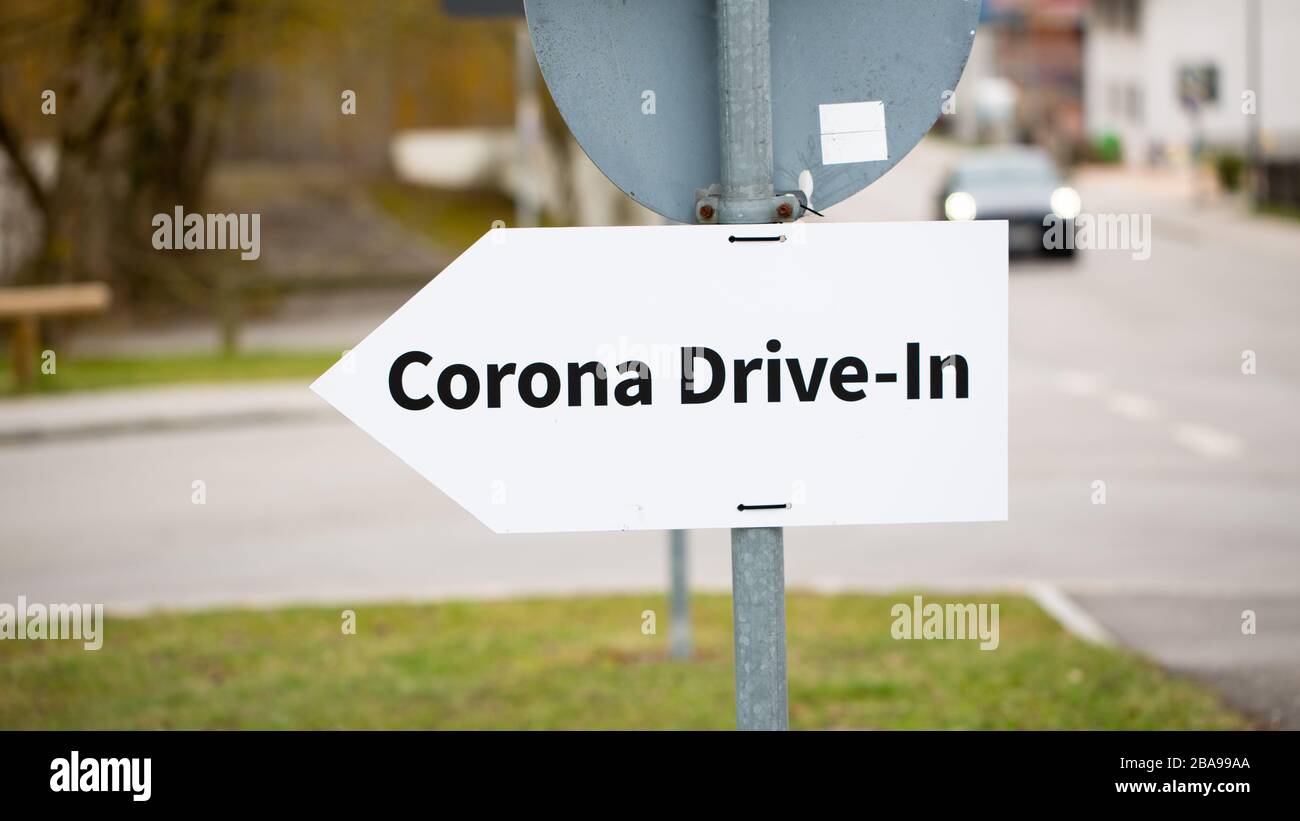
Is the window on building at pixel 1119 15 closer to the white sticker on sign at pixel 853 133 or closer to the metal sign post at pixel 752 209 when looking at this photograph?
the white sticker on sign at pixel 853 133

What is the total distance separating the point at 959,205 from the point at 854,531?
20.3m

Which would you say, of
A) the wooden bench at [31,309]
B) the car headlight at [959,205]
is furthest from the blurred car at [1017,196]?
the wooden bench at [31,309]

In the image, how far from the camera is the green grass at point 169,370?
16.8 m

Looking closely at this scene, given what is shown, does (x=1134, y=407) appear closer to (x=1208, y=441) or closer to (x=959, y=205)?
(x=1208, y=441)

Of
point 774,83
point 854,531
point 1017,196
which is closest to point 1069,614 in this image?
point 854,531

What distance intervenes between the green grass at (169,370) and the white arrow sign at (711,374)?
48.0ft

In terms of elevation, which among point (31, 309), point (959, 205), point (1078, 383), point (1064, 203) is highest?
point (959, 205)

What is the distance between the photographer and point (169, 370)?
18.2 meters

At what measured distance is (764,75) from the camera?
8.32 feet

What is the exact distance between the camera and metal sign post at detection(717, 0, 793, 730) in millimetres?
2521

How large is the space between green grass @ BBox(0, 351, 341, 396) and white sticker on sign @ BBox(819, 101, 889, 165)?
14.7m
